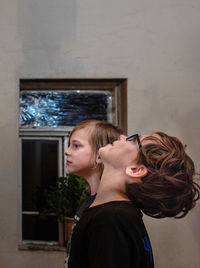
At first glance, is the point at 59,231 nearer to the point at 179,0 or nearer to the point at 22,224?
the point at 22,224

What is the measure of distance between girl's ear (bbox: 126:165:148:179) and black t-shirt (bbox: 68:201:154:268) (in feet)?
0.26

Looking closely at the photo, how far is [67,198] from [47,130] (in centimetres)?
49

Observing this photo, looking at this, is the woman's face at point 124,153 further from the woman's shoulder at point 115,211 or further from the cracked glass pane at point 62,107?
the cracked glass pane at point 62,107

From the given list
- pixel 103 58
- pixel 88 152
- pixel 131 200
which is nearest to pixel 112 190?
pixel 131 200

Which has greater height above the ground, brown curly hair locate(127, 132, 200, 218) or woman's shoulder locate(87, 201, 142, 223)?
brown curly hair locate(127, 132, 200, 218)

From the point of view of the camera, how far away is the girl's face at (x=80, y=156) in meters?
Result: 1.65

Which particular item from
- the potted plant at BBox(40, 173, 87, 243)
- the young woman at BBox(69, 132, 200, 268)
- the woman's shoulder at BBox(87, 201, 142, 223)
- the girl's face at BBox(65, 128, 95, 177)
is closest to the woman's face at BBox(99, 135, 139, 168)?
the young woman at BBox(69, 132, 200, 268)

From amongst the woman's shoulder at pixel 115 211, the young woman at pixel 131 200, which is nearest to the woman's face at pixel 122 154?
the young woman at pixel 131 200

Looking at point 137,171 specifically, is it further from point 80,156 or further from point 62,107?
point 62,107

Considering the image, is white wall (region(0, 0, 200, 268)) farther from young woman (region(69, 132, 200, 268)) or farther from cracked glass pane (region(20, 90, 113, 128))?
young woman (region(69, 132, 200, 268))

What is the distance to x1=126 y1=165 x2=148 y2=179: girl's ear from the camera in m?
1.19

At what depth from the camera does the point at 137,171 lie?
3.96ft

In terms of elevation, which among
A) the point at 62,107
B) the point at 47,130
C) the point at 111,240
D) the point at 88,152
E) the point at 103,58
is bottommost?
the point at 111,240

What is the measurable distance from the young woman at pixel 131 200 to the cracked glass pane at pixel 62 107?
1.51m
